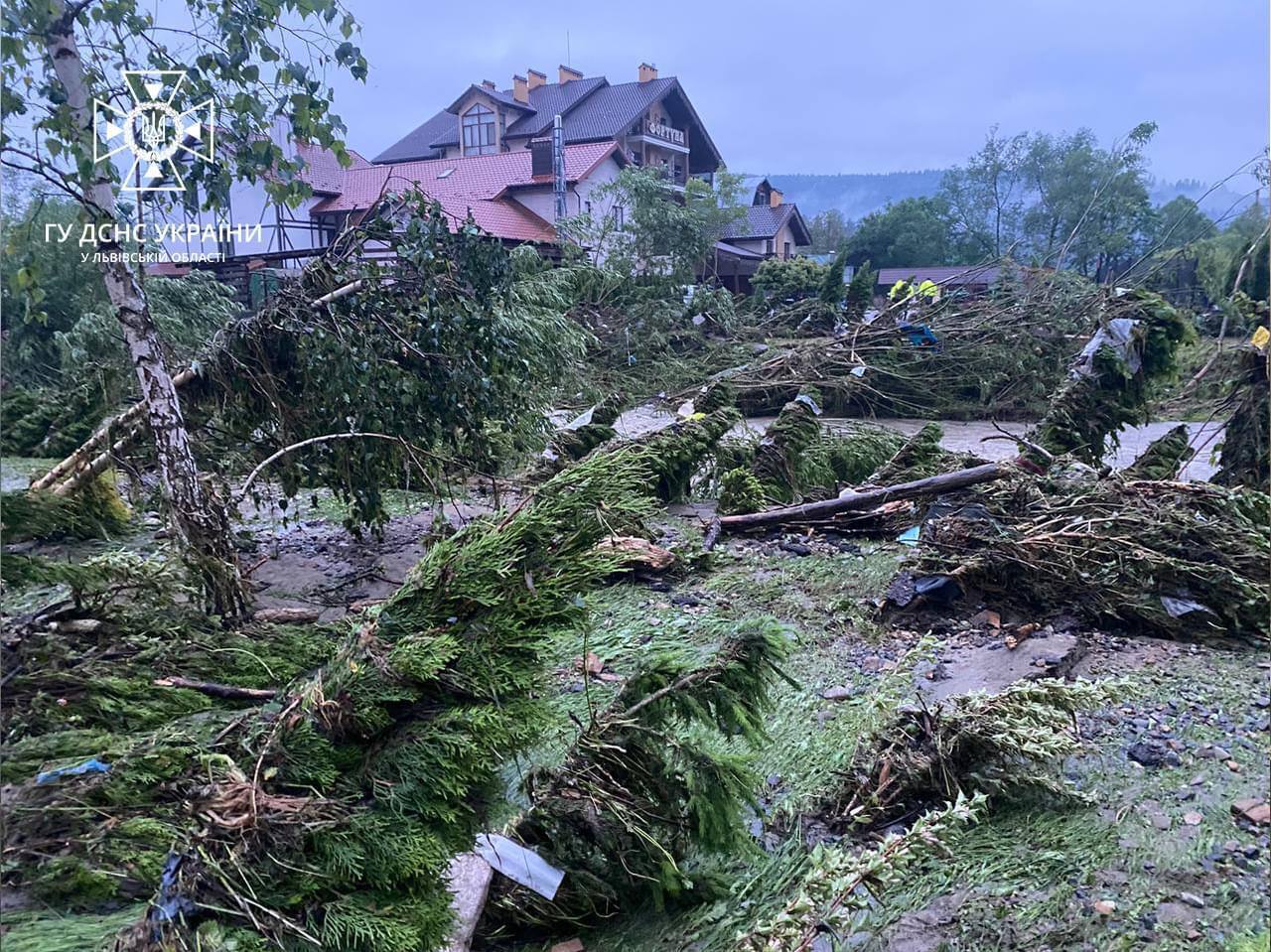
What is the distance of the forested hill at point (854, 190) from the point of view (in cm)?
2326

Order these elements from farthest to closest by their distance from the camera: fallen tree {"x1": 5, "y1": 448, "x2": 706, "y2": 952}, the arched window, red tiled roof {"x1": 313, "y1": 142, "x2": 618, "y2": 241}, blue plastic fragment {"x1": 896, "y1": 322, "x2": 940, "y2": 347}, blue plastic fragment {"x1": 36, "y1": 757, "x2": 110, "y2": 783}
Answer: the arched window, red tiled roof {"x1": 313, "y1": 142, "x2": 618, "y2": 241}, blue plastic fragment {"x1": 896, "y1": 322, "x2": 940, "y2": 347}, blue plastic fragment {"x1": 36, "y1": 757, "x2": 110, "y2": 783}, fallen tree {"x1": 5, "y1": 448, "x2": 706, "y2": 952}

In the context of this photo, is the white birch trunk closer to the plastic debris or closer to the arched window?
the plastic debris

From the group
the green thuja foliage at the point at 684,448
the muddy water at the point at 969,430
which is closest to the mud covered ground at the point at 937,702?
the green thuja foliage at the point at 684,448

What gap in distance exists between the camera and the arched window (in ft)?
47.8

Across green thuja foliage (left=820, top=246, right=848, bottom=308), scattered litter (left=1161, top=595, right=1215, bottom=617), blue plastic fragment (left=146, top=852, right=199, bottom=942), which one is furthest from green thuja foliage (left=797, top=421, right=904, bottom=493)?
green thuja foliage (left=820, top=246, right=848, bottom=308)

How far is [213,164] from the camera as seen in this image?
3340 mm

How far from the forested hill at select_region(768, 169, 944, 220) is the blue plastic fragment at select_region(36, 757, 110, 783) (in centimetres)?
2341

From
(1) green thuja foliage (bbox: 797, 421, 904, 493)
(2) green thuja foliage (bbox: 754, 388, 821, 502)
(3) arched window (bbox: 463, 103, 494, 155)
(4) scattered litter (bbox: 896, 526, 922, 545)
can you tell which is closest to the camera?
(4) scattered litter (bbox: 896, 526, 922, 545)

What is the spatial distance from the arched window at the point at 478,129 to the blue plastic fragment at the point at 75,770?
1449 cm

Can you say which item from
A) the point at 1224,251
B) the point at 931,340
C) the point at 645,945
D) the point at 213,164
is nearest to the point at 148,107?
the point at 213,164

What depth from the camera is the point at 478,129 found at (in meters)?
14.7

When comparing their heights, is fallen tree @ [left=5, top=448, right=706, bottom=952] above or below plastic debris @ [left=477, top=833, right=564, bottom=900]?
above

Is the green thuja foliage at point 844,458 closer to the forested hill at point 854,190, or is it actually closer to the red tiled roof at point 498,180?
the red tiled roof at point 498,180

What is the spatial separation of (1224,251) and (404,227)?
11544 millimetres
